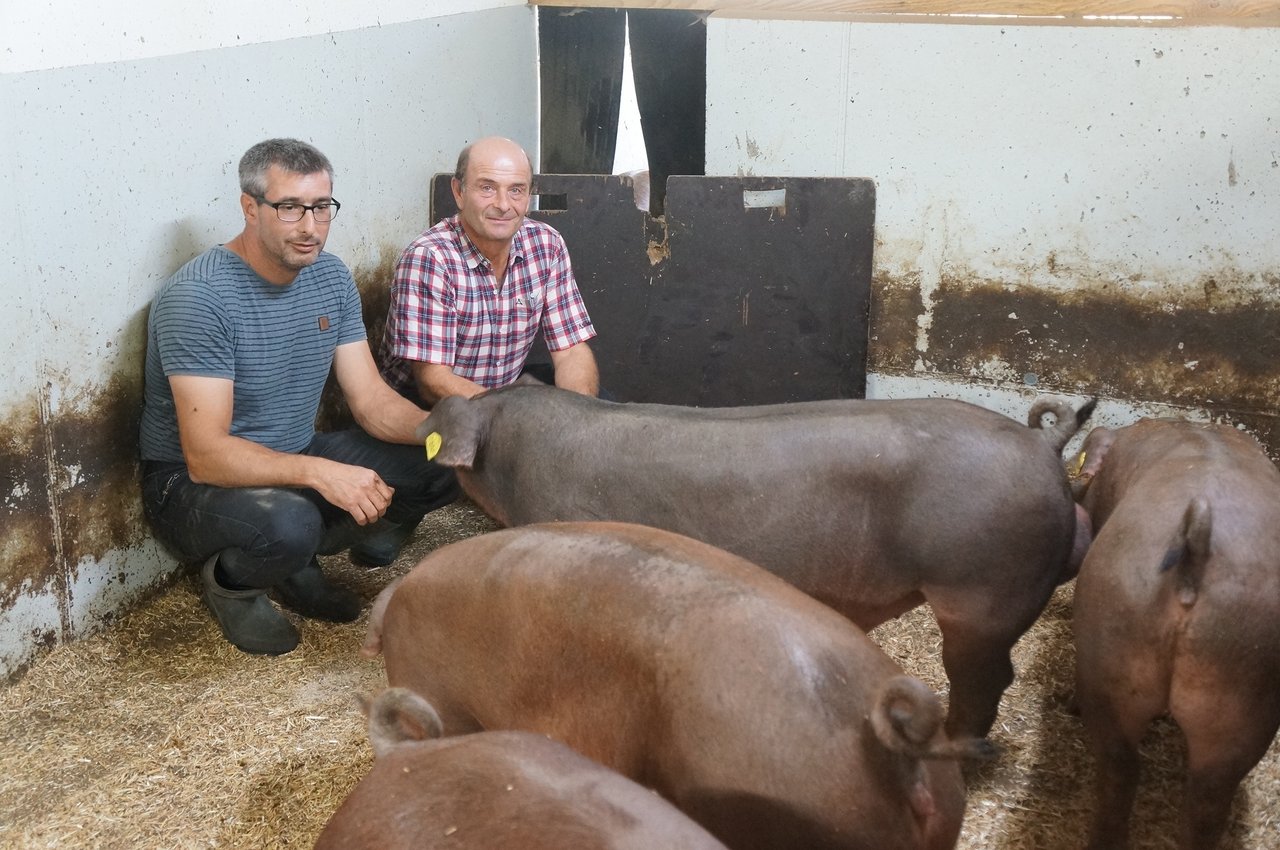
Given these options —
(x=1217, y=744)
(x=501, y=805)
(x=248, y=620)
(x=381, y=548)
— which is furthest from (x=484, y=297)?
(x=501, y=805)

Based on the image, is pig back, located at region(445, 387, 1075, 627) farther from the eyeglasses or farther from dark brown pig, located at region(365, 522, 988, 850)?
the eyeglasses

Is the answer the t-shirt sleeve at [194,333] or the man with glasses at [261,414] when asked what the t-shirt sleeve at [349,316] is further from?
the t-shirt sleeve at [194,333]

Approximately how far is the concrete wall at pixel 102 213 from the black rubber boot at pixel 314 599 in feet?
1.62

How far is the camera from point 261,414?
4023 millimetres

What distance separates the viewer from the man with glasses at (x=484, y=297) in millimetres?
4410

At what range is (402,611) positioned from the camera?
254 centimetres

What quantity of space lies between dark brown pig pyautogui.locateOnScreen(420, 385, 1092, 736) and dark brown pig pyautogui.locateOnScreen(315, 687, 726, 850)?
147 centimetres

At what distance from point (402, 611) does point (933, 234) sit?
378cm

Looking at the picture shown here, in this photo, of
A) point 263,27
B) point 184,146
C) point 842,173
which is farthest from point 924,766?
point 842,173

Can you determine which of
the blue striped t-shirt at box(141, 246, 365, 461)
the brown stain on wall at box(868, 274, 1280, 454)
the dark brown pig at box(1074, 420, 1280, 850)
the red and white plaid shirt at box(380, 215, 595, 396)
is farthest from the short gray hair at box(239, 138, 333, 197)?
the brown stain on wall at box(868, 274, 1280, 454)

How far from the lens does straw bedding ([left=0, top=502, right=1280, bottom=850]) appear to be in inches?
121

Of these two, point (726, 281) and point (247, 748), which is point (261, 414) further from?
point (726, 281)

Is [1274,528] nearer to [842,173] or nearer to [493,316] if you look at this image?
[493,316]

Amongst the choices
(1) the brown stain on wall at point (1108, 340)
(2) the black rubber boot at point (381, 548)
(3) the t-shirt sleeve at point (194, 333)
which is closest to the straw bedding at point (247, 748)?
(2) the black rubber boot at point (381, 548)
